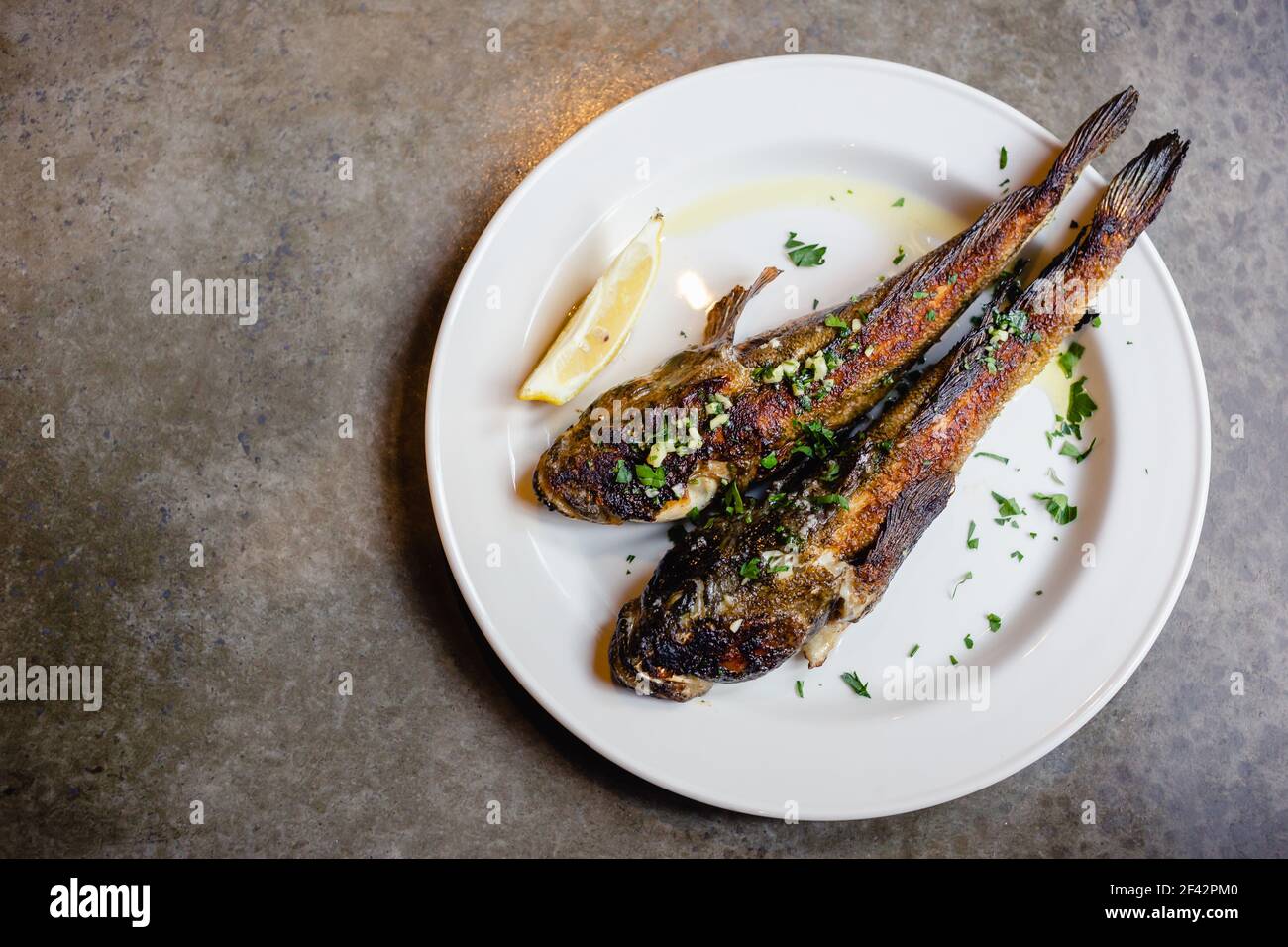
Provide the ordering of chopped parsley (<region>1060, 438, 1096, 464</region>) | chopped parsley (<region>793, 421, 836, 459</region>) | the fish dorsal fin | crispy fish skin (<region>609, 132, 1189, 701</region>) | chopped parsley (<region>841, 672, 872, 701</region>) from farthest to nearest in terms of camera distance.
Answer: chopped parsley (<region>1060, 438, 1096, 464</region>) → chopped parsley (<region>841, 672, 872, 701</region>) → the fish dorsal fin → chopped parsley (<region>793, 421, 836, 459</region>) → crispy fish skin (<region>609, 132, 1189, 701</region>)

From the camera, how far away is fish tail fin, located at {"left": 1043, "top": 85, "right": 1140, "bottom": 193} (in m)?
2.93

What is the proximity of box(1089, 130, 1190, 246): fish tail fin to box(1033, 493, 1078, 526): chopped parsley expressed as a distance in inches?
35.0

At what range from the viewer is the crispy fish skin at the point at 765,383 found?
2.70 meters

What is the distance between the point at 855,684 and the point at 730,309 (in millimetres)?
1342

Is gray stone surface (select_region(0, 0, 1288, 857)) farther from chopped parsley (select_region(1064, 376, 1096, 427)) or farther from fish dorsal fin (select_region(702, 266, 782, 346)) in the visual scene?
fish dorsal fin (select_region(702, 266, 782, 346))

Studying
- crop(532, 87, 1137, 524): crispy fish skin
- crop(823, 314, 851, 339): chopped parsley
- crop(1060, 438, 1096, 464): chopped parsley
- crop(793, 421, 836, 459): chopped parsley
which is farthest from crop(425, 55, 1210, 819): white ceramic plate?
crop(793, 421, 836, 459): chopped parsley

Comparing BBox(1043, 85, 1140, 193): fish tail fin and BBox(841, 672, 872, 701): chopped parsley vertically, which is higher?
BBox(1043, 85, 1140, 193): fish tail fin

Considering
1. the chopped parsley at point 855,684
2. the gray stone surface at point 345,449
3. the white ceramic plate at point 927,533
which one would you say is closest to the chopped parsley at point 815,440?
the white ceramic plate at point 927,533

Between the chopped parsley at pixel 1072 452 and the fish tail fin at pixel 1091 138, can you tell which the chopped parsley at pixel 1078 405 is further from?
the fish tail fin at pixel 1091 138

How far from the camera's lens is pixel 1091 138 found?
296 cm

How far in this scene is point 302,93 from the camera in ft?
10.5

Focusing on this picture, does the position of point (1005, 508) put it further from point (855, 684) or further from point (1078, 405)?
point (855, 684)

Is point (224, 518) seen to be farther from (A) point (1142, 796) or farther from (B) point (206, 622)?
(A) point (1142, 796)
